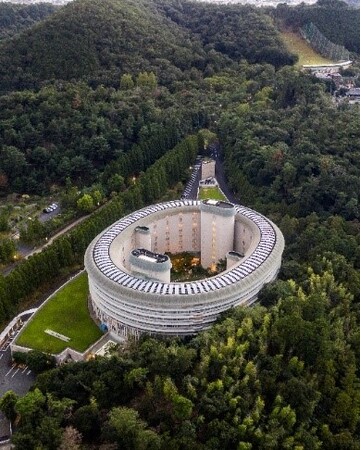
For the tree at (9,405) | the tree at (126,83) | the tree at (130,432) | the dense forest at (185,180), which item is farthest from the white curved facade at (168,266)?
the tree at (126,83)

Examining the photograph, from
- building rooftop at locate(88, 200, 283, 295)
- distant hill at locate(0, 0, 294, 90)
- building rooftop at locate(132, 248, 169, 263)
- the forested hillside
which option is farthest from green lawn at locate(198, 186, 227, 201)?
the forested hillside

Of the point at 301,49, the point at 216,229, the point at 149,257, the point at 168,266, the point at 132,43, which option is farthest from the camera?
the point at 301,49

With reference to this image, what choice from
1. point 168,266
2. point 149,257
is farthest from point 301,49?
point 168,266

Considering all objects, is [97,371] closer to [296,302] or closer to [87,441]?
[87,441]

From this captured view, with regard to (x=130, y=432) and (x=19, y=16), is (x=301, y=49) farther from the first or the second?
(x=130, y=432)

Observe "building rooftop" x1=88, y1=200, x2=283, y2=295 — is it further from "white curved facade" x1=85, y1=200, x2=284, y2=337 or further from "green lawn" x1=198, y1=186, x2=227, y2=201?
"green lawn" x1=198, y1=186, x2=227, y2=201

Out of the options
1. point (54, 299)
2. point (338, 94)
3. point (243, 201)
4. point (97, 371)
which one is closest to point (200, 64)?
point (338, 94)

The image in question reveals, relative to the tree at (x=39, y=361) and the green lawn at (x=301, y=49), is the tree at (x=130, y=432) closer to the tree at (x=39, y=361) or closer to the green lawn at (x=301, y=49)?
the tree at (x=39, y=361)
